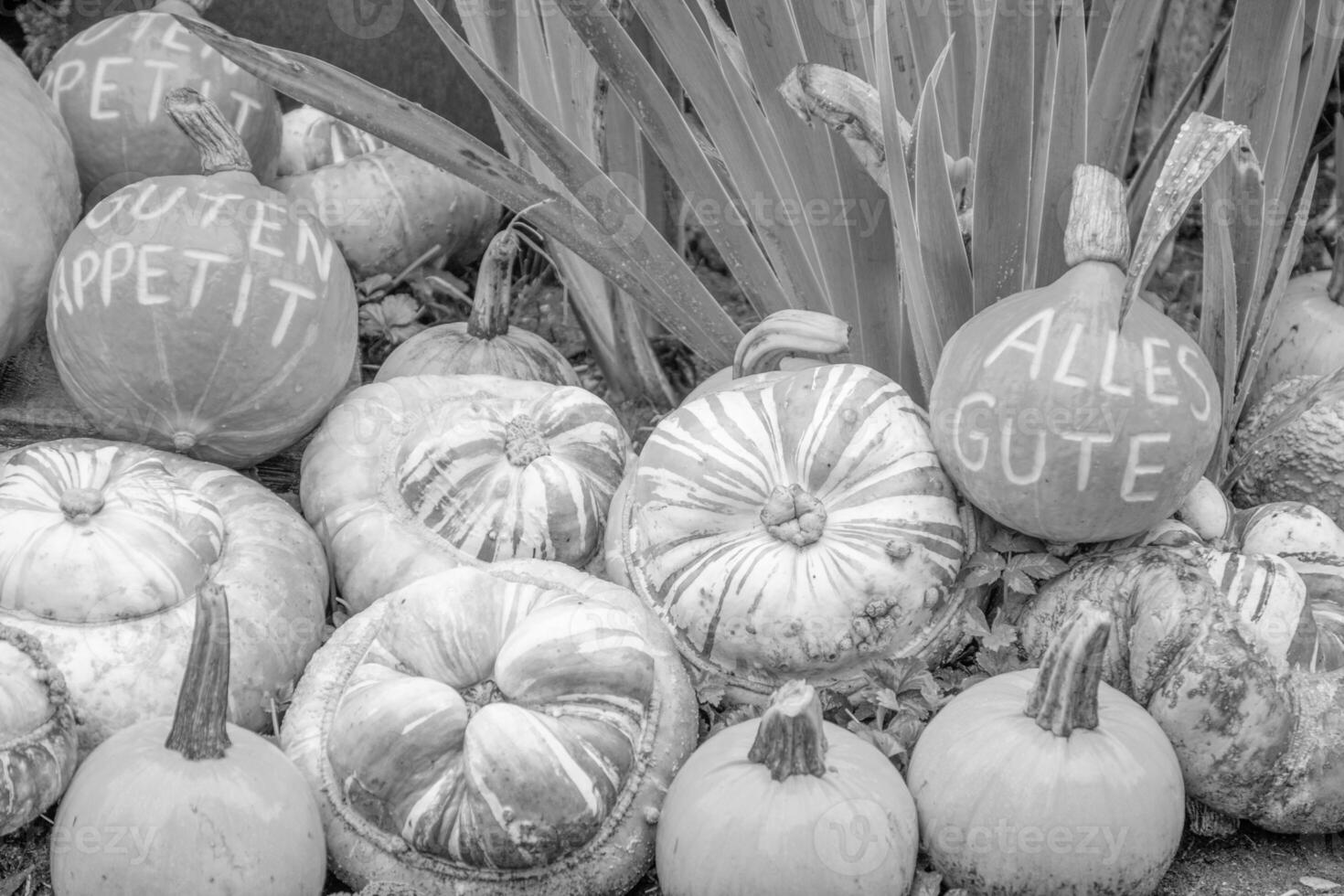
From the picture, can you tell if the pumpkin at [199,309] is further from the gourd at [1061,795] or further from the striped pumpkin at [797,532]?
the gourd at [1061,795]

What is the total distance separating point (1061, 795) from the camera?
74.9 inches

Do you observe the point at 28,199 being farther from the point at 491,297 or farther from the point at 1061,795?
the point at 1061,795

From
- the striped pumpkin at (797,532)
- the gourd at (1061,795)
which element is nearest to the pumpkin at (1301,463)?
the striped pumpkin at (797,532)

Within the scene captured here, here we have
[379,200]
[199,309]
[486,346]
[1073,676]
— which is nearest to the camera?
[1073,676]

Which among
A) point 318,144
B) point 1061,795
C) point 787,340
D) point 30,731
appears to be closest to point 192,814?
point 30,731

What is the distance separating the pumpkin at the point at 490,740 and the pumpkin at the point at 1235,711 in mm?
775

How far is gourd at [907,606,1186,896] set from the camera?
6.25ft

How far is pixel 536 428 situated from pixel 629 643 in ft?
2.23

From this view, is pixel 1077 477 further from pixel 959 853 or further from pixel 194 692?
pixel 194 692

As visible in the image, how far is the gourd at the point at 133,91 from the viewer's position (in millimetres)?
2883

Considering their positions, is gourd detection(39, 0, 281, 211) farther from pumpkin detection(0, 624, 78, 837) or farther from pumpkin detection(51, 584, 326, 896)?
pumpkin detection(51, 584, 326, 896)

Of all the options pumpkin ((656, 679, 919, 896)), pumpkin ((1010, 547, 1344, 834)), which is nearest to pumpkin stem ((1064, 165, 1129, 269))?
pumpkin ((1010, 547, 1344, 834))

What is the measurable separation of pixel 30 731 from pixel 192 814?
1.25ft

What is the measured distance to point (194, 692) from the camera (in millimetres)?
1842
